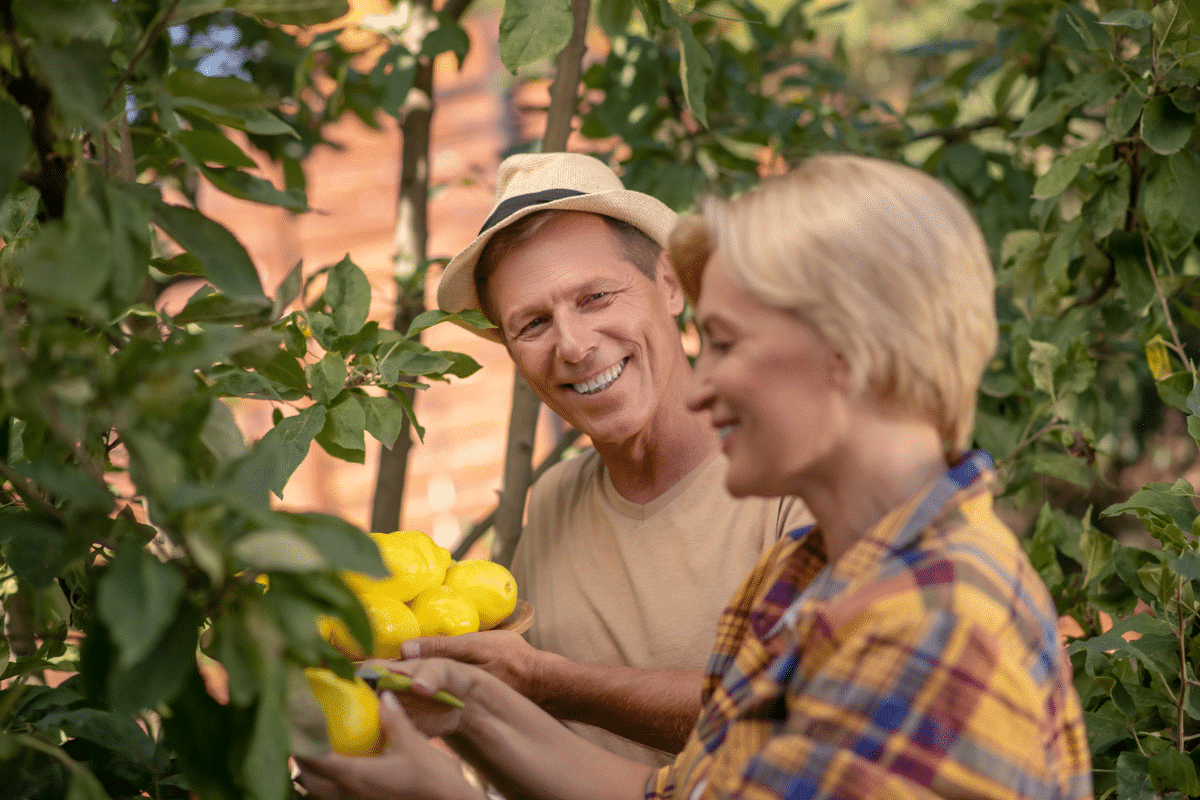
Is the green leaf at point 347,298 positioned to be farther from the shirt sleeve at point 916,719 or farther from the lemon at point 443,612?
the shirt sleeve at point 916,719

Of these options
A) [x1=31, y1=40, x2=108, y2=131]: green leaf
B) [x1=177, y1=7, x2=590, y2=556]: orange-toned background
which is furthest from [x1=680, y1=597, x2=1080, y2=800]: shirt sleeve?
[x1=177, y1=7, x2=590, y2=556]: orange-toned background

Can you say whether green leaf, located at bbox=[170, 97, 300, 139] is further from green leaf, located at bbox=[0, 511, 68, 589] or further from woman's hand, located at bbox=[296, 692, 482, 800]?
woman's hand, located at bbox=[296, 692, 482, 800]

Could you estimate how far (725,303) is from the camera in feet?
2.87

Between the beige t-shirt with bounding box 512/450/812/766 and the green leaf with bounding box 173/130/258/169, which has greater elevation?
the green leaf with bounding box 173/130/258/169

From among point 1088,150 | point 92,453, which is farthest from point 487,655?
point 1088,150

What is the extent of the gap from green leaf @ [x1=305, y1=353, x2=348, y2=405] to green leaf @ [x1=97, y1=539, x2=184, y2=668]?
0.63 metres

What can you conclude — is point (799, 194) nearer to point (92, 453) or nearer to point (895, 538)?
point (895, 538)

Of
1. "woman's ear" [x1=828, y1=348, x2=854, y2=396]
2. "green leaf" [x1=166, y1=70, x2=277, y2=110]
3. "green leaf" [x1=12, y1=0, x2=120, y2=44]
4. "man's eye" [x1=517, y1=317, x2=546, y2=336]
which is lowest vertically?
"man's eye" [x1=517, y1=317, x2=546, y2=336]

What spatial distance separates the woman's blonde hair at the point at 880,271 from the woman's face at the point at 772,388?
2 centimetres

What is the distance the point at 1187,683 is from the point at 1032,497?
710mm

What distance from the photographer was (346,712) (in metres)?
0.98

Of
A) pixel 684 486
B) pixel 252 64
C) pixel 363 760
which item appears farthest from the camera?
pixel 252 64

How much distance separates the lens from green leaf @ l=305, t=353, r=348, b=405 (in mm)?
1399

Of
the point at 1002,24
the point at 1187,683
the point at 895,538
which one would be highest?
the point at 1002,24
